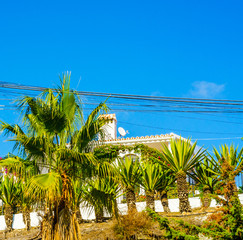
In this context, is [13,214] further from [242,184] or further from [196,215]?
[242,184]

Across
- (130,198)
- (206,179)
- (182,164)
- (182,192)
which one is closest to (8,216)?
(130,198)

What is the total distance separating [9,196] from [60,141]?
21.8 feet

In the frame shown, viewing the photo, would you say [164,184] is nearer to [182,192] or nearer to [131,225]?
[182,192]

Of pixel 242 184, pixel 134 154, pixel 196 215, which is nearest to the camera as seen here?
pixel 196 215

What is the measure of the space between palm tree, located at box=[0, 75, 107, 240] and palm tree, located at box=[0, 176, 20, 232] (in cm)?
576

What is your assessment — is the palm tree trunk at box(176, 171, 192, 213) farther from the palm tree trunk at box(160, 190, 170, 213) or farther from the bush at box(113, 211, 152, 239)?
the bush at box(113, 211, 152, 239)

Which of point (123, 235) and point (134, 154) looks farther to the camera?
point (134, 154)

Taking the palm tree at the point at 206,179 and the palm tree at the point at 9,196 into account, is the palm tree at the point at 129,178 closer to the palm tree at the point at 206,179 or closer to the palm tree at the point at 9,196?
the palm tree at the point at 206,179

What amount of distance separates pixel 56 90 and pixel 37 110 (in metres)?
1.00

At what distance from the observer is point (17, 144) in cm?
1100

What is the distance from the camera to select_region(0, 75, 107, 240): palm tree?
416 inches

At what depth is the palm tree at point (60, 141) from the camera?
416 inches

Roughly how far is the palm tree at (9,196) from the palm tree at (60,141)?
5764mm

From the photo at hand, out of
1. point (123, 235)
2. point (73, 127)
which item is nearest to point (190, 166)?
point (123, 235)
